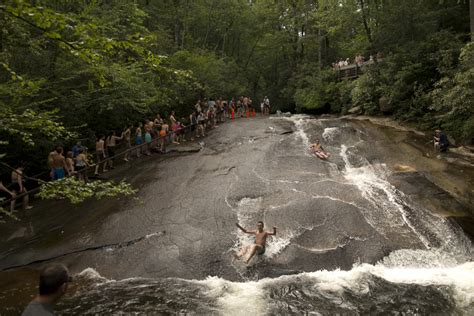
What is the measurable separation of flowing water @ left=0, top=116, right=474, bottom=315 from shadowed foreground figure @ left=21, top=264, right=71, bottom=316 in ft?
15.1

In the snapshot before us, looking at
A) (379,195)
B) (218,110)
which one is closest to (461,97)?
(379,195)

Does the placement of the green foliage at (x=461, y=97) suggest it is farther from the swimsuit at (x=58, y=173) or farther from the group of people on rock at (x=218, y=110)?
the swimsuit at (x=58, y=173)

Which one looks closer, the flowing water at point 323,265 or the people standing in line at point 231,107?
the flowing water at point 323,265

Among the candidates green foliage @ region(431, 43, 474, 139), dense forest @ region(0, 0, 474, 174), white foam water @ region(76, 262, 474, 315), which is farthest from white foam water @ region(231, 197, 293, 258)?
green foliage @ region(431, 43, 474, 139)

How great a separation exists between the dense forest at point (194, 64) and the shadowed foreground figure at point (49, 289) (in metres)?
2.59

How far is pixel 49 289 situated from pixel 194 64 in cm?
2570

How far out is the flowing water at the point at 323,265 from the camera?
764 centimetres

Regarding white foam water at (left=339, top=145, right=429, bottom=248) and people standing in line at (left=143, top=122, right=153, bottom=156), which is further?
people standing in line at (left=143, top=122, right=153, bottom=156)

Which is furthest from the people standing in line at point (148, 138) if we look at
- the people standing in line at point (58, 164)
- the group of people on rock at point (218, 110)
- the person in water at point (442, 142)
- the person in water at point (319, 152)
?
the person in water at point (442, 142)

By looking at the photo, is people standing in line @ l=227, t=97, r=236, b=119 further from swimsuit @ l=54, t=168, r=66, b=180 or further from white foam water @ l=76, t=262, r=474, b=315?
white foam water @ l=76, t=262, r=474, b=315

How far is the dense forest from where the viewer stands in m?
6.38

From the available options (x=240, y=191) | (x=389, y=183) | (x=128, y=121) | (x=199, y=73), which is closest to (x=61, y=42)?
(x=240, y=191)

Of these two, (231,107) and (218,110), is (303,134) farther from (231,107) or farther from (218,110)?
(231,107)

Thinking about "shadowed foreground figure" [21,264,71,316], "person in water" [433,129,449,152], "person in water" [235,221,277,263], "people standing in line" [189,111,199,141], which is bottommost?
"person in water" [235,221,277,263]
